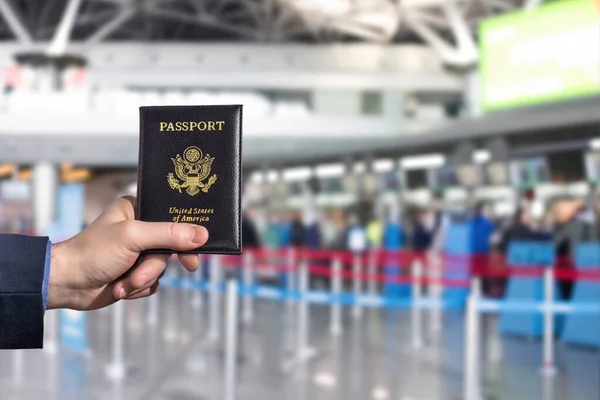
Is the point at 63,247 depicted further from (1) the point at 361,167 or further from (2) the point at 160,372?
(1) the point at 361,167

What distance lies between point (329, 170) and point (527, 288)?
18.0m

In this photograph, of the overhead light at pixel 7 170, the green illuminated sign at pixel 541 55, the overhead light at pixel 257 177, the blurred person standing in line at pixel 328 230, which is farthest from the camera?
the overhead light at pixel 7 170

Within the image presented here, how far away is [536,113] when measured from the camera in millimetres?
19188

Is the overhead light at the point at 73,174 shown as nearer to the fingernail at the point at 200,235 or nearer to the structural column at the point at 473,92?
the structural column at the point at 473,92

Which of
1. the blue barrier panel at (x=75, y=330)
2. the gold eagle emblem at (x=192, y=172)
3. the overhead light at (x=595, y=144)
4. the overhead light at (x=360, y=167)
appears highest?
the overhead light at (x=360, y=167)

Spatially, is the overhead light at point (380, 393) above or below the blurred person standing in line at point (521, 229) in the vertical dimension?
below

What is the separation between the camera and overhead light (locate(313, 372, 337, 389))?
710cm

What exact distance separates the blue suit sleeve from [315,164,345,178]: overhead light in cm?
2575

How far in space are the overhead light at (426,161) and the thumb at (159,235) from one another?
2218 cm

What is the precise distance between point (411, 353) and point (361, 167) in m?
18.2

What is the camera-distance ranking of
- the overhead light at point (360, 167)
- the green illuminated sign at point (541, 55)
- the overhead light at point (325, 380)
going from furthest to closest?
the overhead light at point (360, 167) → the green illuminated sign at point (541, 55) → the overhead light at point (325, 380)

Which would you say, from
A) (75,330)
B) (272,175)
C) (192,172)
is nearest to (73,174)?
(272,175)

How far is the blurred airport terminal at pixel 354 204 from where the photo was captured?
7.58 meters

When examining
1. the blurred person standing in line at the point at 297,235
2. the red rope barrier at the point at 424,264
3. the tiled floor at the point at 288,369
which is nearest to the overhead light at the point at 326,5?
the blurred person standing in line at the point at 297,235
